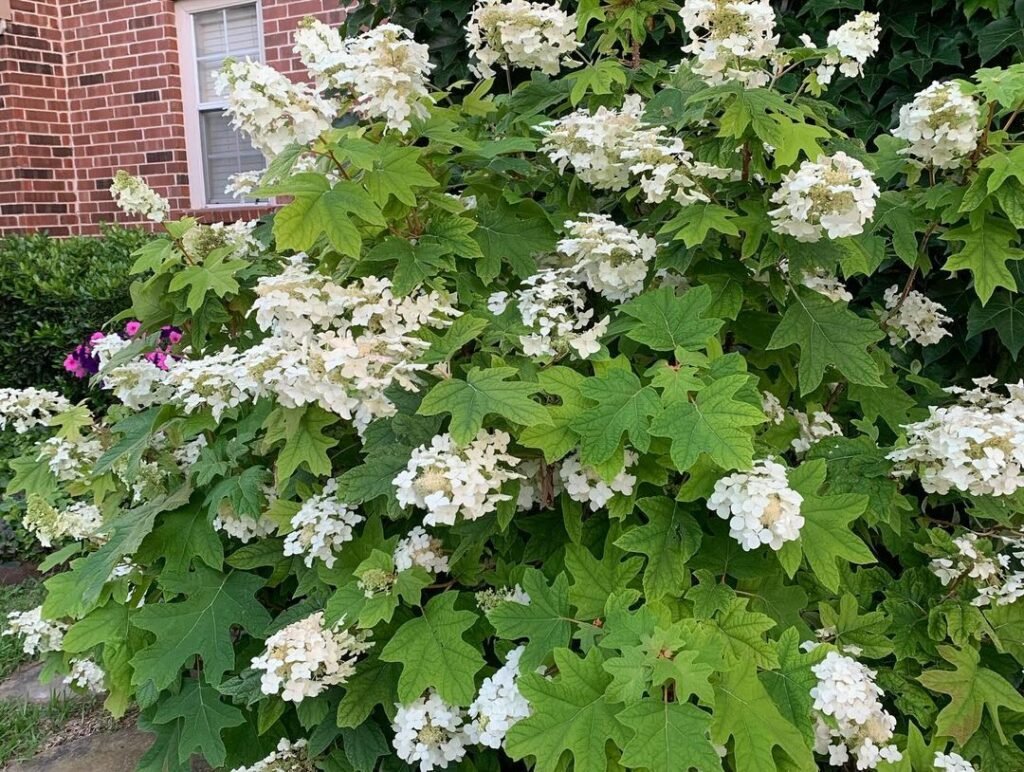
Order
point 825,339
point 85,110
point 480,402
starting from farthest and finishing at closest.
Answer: point 85,110 → point 825,339 → point 480,402

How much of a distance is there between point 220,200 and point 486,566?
5533 mm

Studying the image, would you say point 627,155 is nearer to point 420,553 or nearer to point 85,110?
point 420,553

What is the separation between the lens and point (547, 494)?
1.65 meters

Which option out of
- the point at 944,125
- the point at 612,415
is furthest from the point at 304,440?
the point at 944,125

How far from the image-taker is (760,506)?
1349 mm

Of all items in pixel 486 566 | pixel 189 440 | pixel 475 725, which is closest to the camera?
pixel 475 725

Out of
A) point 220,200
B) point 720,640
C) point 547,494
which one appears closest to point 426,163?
point 547,494

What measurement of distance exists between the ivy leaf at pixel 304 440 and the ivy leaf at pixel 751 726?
0.80 meters

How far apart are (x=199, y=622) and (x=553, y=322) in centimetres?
101

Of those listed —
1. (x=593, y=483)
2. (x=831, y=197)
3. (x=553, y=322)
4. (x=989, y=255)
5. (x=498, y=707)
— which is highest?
(x=831, y=197)

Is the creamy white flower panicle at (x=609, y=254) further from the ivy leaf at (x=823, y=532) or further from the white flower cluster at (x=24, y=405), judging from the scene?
the white flower cluster at (x=24, y=405)

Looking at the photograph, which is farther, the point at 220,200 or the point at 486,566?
the point at 220,200

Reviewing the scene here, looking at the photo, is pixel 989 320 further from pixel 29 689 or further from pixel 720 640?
pixel 29 689

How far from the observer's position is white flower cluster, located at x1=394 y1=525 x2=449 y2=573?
162 centimetres
